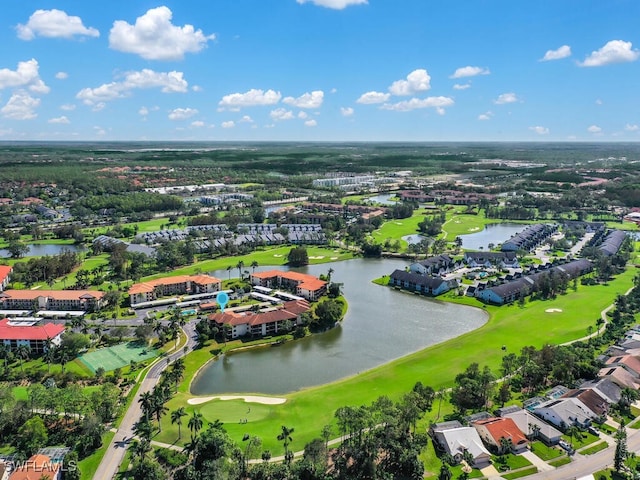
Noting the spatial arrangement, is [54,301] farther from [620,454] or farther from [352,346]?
[620,454]

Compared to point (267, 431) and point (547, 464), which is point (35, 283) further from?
point (547, 464)

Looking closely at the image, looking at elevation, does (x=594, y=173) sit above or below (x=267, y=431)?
above

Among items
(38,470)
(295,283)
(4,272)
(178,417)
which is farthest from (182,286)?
(38,470)

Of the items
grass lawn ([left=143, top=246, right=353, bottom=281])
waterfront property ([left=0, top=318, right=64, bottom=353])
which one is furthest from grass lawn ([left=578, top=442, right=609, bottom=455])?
grass lawn ([left=143, top=246, right=353, bottom=281])

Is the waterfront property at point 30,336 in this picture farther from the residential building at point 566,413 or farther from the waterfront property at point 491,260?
the waterfront property at point 491,260

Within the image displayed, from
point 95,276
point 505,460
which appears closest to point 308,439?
→ point 505,460

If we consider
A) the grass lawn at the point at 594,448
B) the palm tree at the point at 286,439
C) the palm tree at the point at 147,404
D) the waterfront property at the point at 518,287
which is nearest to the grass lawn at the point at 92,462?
the palm tree at the point at 147,404
